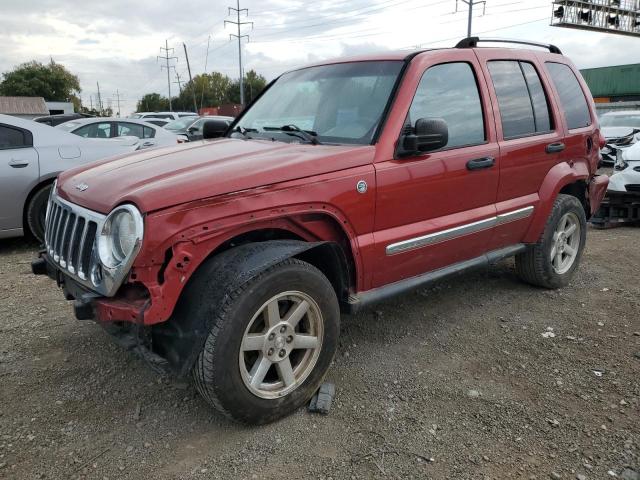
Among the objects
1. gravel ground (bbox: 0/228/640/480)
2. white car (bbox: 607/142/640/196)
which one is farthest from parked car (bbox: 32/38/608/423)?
white car (bbox: 607/142/640/196)

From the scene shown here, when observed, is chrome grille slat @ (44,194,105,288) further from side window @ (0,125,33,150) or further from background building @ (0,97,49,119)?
background building @ (0,97,49,119)

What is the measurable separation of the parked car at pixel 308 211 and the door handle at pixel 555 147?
0.01 m

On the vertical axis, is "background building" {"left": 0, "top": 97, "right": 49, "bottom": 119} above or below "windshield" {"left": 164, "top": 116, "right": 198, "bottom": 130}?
above

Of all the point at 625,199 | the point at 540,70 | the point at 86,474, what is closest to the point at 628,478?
the point at 86,474

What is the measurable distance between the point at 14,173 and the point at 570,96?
18.5 feet

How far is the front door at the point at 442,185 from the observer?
10.4 ft

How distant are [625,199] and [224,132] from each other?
5930 mm

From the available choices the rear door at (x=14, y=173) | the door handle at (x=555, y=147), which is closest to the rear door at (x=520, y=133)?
the door handle at (x=555, y=147)

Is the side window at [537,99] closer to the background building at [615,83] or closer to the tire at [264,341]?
the tire at [264,341]

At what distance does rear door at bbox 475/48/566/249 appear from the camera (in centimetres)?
388

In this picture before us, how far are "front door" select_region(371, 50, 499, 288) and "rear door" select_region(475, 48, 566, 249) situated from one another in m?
0.13

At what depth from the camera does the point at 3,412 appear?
2.92 metres

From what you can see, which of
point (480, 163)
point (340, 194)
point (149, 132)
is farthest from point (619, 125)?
point (340, 194)

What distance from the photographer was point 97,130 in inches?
383
